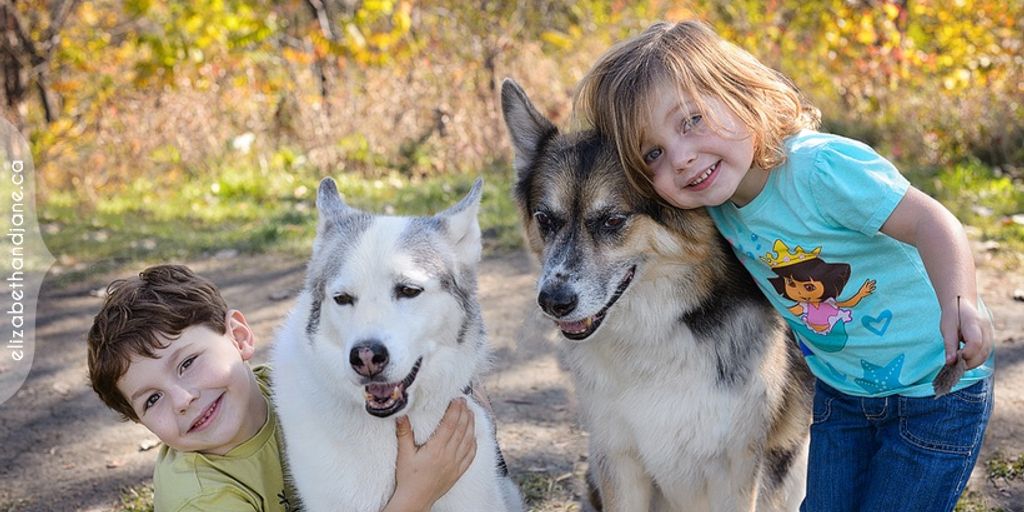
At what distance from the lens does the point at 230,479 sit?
8.32ft

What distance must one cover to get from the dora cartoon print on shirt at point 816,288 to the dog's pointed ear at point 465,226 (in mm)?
791

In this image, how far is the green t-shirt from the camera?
2.45 metres

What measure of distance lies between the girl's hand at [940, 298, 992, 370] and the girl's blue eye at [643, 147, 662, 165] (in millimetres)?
821

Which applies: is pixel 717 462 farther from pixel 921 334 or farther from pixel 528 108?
pixel 528 108

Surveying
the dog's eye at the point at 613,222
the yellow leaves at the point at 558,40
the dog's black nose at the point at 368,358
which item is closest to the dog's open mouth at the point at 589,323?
the dog's eye at the point at 613,222

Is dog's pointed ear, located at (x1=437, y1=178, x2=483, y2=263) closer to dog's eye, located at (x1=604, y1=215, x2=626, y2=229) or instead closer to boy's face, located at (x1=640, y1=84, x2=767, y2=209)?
dog's eye, located at (x1=604, y1=215, x2=626, y2=229)

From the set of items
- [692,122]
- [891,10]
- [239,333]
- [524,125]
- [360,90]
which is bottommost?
[360,90]

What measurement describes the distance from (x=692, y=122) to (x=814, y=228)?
0.42 m

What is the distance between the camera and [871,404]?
8.29 ft

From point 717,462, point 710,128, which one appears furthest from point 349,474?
point 710,128

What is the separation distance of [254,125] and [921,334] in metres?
7.51

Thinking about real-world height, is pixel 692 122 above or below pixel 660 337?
above

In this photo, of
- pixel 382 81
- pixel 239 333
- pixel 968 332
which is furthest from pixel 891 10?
pixel 239 333

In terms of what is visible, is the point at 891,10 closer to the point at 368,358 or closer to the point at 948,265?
the point at 948,265
